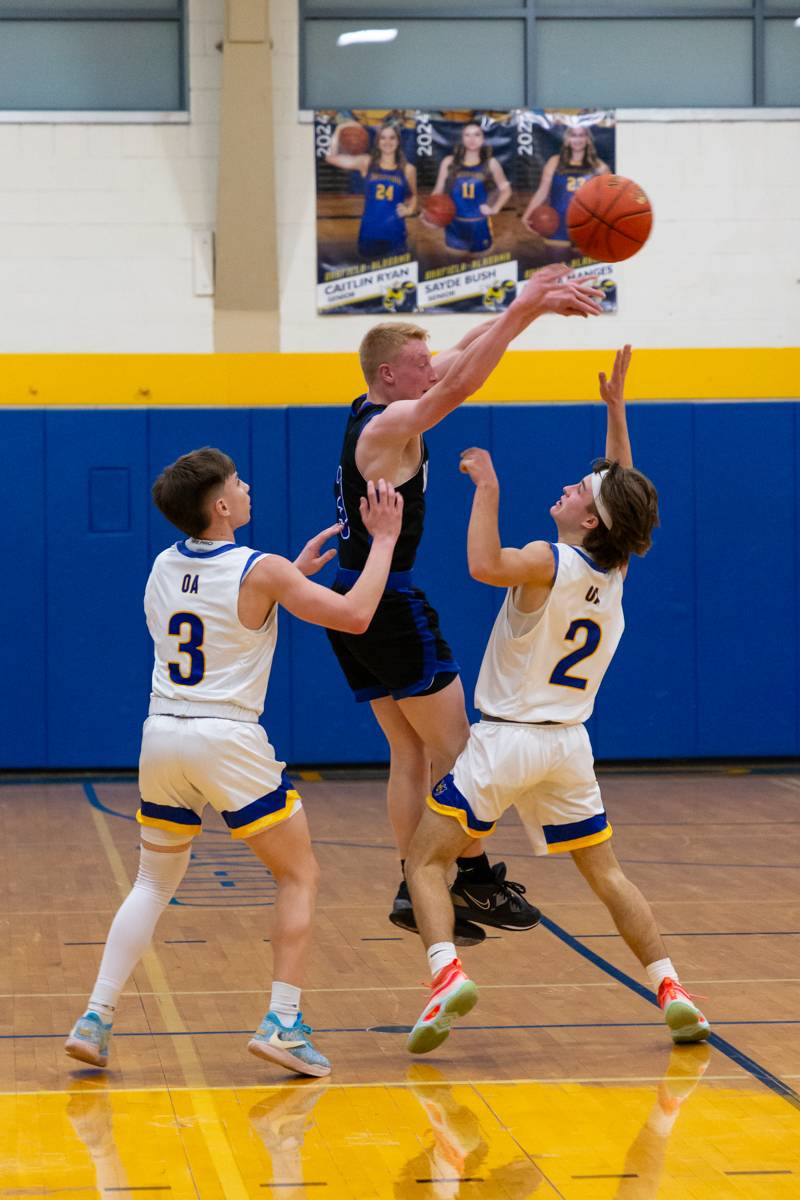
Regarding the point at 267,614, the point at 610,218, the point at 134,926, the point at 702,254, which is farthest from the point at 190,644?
the point at 702,254

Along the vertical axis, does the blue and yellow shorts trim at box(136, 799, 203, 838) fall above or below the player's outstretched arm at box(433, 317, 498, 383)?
below

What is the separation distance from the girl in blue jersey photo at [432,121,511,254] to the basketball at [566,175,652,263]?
4588mm

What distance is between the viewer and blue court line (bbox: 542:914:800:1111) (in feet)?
13.9

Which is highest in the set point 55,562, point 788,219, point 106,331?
point 788,219

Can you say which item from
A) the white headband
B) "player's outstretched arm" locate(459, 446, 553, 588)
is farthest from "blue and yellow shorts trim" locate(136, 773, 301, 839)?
the white headband

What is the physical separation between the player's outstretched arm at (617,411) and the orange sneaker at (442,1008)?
1597 millimetres

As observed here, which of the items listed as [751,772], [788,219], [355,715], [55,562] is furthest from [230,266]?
[751,772]

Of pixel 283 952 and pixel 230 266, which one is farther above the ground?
pixel 230 266

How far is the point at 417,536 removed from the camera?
5.04 metres

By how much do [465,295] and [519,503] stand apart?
53.1 inches

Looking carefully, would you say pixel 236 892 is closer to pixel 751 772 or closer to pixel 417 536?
pixel 417 536

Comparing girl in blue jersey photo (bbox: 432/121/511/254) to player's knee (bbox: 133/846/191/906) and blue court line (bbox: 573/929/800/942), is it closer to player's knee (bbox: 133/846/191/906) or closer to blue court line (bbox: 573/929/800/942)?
blue court line (bbox: 573/929/800/942)

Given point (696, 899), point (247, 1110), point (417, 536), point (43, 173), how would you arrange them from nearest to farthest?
point (247, 1110)
point (417, 536)
point (696, 899)
point (43, 173)

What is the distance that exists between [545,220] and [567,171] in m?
0.33
